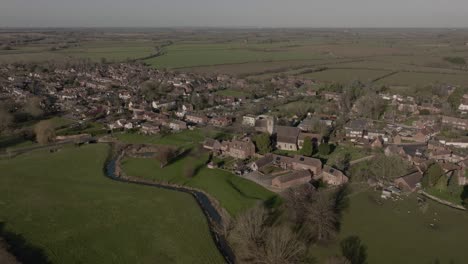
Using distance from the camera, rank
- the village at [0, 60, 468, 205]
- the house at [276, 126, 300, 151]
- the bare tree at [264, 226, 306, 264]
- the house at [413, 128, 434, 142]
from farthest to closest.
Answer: the house at [413, 128, 434, 142], the house at [276, 126, 300, 151], the village at [0, 60, 468, 205], the bare tree at [264, 226, 306, 264]

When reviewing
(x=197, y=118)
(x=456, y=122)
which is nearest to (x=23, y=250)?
(x=197, y=118)

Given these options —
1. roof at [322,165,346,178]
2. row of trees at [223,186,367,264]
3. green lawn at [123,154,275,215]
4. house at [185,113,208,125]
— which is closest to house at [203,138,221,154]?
green lawn at [123,154,275,215]

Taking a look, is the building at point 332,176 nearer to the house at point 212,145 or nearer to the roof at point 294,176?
the roof at point 294,176

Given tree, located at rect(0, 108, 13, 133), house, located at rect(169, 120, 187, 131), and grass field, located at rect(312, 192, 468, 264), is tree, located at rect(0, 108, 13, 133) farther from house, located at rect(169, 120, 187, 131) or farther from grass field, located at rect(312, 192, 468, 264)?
grass field, located at rect(312, 192, 468, 264)

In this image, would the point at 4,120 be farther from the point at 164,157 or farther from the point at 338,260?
the point at 338,260

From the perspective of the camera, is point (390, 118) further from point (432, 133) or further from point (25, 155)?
point (25, 155)

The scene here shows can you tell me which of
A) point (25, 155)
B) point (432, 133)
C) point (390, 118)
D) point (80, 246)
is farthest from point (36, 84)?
point (432, 133)

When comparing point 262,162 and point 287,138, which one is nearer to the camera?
point 262,162
